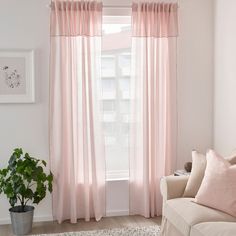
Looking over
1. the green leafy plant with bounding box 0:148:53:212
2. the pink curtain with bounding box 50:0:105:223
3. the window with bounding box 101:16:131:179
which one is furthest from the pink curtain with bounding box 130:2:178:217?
the green leafy plant with bounding box 0:148:53:212

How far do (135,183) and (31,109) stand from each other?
140cm

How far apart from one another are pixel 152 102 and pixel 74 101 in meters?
0.85

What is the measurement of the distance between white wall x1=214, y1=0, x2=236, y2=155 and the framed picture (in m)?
2.05

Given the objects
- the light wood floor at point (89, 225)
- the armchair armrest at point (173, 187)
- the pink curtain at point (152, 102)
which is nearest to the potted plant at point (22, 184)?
the light wood floor at point (89, 225)

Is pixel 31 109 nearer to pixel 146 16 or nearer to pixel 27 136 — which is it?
pixel 27 136

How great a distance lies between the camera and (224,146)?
16.3 feet

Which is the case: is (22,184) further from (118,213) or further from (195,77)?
(195,77)

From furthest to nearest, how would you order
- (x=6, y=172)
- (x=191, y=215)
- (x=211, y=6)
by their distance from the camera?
(x=211, y=6), (x=6, y=172), (x=191, y=215)

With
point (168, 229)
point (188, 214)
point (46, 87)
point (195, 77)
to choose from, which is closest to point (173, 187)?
point (168, 229)

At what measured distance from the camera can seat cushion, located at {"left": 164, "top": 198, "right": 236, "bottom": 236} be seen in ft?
11.3

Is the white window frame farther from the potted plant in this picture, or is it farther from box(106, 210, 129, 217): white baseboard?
the potted plant

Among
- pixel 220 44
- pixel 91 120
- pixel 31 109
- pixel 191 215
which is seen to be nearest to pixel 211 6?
pixel 220 44

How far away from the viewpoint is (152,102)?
4.95m

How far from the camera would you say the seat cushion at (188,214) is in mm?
3452
